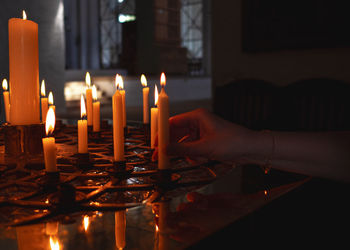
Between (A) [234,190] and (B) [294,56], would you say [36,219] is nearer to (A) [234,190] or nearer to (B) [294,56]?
(A) [234,190]

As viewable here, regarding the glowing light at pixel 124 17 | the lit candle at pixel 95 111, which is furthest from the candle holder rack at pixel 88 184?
the glowing light at pixel 124 17

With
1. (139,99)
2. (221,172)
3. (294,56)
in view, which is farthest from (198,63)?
(221,172)

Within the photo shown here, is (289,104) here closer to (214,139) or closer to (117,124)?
(214,139)

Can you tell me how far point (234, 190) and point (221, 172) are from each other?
13 cm

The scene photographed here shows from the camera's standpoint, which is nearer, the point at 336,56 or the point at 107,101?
the point at 336,56

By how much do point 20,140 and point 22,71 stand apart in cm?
17

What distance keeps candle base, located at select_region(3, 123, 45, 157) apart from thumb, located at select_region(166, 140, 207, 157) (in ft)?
1.24

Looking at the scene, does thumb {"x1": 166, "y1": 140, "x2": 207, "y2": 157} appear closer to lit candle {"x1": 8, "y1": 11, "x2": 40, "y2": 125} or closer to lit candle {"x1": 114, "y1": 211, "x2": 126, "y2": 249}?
lit candle {"x1": 114, "y1": 211, "x2": 126, "y2": 249}

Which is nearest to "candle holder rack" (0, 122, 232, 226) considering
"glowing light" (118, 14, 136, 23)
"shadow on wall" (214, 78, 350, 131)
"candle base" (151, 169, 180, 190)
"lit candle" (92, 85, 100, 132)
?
"candle base" (151, 169, 180, 190)

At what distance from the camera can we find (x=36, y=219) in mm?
504

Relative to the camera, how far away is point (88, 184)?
67 centimetres

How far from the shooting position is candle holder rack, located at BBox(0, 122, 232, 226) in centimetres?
54

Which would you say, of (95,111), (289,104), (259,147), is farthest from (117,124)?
(289,104)

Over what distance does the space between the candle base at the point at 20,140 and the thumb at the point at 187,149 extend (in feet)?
1.24
